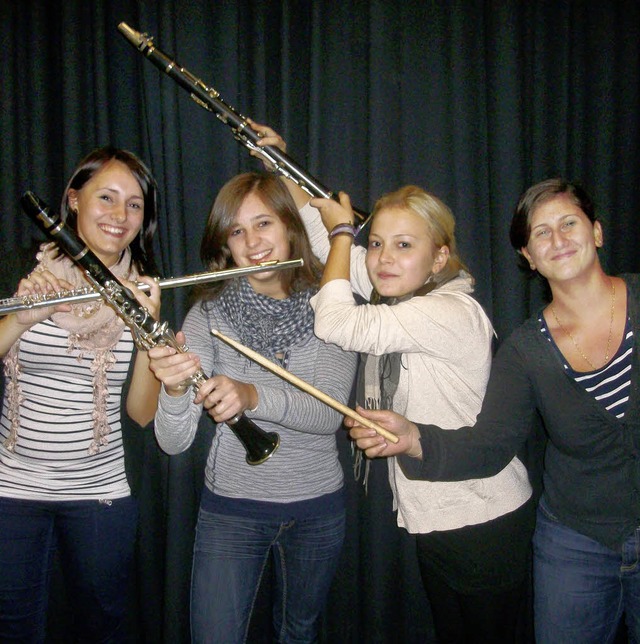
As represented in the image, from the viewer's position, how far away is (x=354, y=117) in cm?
186

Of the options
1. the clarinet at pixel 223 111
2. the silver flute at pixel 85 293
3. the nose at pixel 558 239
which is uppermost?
the clarinet at pixel 223 111

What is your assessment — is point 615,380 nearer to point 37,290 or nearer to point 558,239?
point 558,239

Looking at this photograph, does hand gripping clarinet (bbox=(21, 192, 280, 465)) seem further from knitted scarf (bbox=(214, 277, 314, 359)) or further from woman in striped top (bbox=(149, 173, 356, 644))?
knitted scarf (bbox=(214, 277, 314, 359))

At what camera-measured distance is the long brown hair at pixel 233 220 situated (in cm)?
143

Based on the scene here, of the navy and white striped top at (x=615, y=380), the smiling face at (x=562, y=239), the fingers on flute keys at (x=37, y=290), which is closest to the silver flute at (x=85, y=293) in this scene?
the fingers on flute keys at (x=37, y=290)

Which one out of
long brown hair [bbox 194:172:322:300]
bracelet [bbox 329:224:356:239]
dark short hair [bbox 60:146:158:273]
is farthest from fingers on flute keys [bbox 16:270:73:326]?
bracelet [bbox 329:224:356:239]

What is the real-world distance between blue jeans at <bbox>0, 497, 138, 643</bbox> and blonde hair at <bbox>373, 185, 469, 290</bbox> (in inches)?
40.9

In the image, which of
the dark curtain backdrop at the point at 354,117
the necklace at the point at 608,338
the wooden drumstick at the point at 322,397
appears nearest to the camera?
the wooden drumstick at the point at 322,397

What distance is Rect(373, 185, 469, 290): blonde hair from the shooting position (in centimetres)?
133

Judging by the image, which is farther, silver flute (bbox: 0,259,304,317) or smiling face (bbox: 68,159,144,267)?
smiling face (bbox: 68,159,144,267)

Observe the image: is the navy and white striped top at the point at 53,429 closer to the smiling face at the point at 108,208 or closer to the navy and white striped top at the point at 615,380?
the smiling face at the point at 108,208

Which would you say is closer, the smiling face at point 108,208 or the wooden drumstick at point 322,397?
the wooden drumstick at point 322,397

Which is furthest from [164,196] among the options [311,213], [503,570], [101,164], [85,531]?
[503,570]

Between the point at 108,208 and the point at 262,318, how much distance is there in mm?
516
